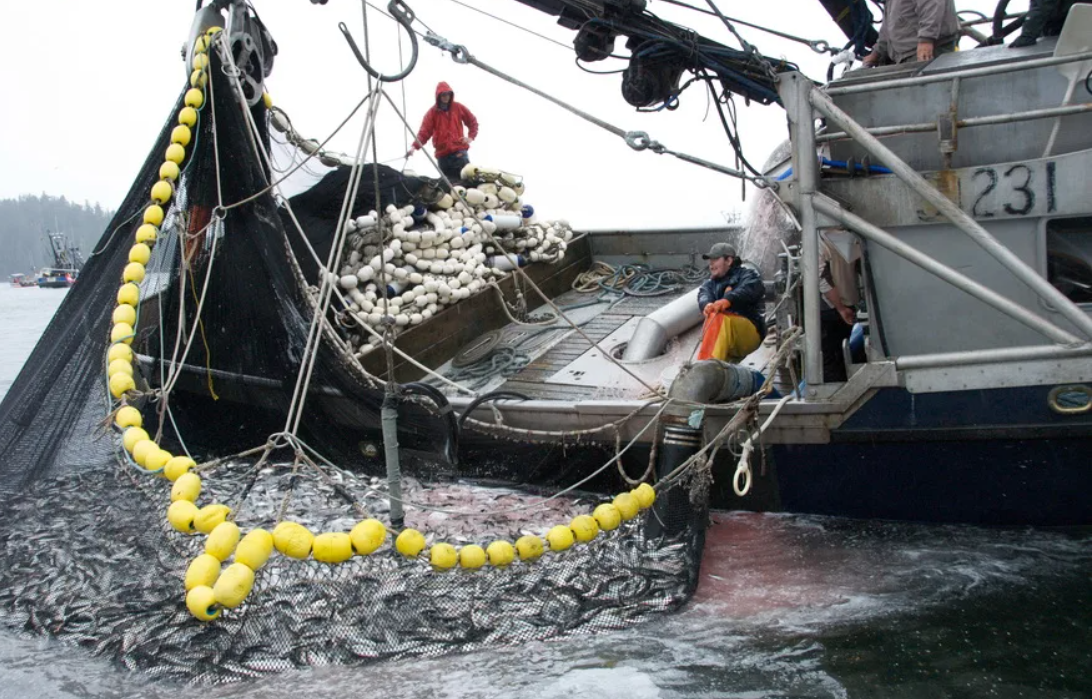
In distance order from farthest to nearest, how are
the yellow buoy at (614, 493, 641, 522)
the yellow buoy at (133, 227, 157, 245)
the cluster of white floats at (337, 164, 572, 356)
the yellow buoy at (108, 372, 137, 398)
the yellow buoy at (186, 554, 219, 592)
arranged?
the cluster of white floats at (337, 164, 572, 356)
the yellow buoy at (133, 227, 157, 245)
the yellow buoy at (108, 372, 137, 398)
the yellow buoy at (614, 493, 641, 522)
the yellow buoy at (186, 554, 219, 592)

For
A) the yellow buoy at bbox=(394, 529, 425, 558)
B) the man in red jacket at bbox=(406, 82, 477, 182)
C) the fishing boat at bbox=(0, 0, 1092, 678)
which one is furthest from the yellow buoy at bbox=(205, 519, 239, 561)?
the man in red jacket at bbox=(406, 82, 477, 182)

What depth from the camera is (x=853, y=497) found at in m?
6.18

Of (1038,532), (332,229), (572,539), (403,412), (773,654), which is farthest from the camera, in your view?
(332,229)

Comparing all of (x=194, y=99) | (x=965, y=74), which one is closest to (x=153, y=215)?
(x=194, y=99)

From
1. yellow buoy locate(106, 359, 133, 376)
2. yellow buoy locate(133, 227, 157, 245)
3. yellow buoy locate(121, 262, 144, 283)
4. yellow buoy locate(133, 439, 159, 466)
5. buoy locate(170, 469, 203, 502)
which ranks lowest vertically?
buoy locate(170, 469, 203, 502)

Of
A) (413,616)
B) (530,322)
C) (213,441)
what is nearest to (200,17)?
(213,441)

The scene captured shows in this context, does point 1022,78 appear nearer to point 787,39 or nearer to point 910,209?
point 910,209

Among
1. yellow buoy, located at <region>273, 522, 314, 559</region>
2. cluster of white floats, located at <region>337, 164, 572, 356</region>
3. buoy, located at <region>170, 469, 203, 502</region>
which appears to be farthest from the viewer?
cluster of white floats, located at <region>337, 164, 572, 356</region>

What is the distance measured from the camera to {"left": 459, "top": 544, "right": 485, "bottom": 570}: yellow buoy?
16.9 feet

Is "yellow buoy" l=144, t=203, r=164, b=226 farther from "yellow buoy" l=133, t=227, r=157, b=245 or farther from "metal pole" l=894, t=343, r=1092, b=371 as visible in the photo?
"metal pole" l=894, t=343, r=1092, b=371

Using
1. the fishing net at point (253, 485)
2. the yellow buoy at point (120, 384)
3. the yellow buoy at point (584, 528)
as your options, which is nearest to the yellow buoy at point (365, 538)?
the fishing net at point (253, 485)

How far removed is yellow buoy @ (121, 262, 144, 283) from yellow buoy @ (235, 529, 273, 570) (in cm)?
258

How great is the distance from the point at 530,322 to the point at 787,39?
3.79 m

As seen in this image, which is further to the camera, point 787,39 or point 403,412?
point 787,39
